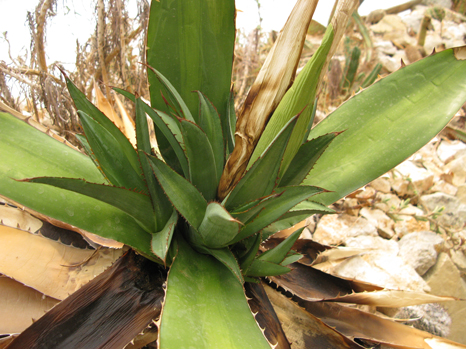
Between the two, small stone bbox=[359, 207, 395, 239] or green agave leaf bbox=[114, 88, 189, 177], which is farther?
small stone bbox=[359, 207, 395, 239]

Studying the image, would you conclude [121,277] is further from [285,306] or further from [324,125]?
[324,125]

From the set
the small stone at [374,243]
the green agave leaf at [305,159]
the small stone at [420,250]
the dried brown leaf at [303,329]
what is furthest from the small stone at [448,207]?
the green agave leaf at [305,159]

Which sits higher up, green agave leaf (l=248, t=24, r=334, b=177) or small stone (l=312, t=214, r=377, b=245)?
green agave leaf (l=248, t=24, r=334, b=177)

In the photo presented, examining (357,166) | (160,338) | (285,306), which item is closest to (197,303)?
(160,338)

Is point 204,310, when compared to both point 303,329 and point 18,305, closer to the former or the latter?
point 303,329

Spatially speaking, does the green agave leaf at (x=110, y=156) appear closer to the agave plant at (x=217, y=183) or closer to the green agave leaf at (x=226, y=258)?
the agave plant at (x=217, y=183)

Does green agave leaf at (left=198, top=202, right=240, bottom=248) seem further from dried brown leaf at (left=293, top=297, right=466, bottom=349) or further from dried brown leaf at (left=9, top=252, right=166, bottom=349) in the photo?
dried brown leaf at (left=293, top=297, right=466, bottom=349)

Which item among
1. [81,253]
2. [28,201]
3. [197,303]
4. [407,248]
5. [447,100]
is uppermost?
[447,100]

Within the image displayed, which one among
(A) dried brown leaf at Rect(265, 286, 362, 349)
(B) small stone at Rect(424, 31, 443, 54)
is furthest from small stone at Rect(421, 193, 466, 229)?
(B) small stone at Rect(424, 31, 443, 54)
